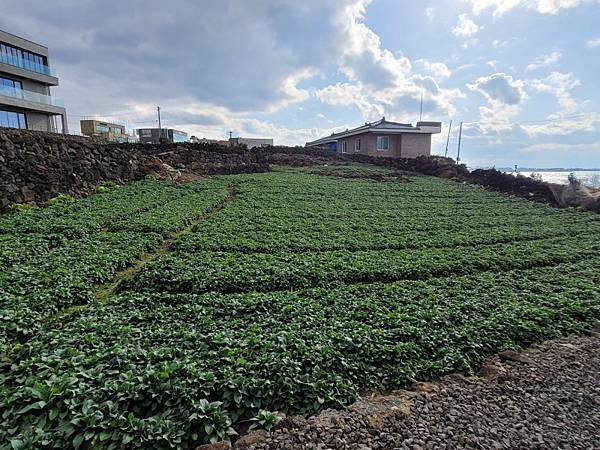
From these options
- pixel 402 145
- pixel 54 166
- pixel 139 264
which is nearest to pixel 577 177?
pixel 402 145

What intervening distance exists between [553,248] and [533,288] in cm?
398

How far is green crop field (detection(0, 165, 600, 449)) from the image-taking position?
11.4ft

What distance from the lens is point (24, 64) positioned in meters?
31.9

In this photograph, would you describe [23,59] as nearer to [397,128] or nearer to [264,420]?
[397,128]

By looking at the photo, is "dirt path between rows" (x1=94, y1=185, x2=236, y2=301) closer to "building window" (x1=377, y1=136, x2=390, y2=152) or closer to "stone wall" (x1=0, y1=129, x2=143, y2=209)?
"stone wall" (x1=0, y1=129, x2=143, y2=209)

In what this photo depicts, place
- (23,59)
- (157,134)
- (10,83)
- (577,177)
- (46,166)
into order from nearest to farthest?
1. (46,166)
2. (577,177)
3. (10,83)
4. (23,59)
5. (157,134)

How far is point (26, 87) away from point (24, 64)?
208 centimetres

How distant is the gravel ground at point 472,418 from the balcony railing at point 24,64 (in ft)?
131

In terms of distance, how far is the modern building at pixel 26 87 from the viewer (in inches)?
1136

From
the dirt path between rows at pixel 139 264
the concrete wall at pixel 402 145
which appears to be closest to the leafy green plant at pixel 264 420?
the dirt path between rows at pixel 139 264

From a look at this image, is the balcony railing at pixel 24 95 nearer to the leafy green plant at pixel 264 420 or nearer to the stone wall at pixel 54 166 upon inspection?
the stone wall at pixel 54 166

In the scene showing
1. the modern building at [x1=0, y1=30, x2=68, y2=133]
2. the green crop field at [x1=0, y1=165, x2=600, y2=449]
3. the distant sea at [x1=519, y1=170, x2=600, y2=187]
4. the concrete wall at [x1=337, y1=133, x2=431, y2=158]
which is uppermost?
the modern building at [x1=0, y1=30, x2=68, y2=133]

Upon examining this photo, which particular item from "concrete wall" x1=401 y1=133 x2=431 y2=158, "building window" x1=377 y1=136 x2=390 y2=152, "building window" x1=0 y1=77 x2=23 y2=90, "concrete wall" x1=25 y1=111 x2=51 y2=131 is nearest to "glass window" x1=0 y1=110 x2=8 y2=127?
"concrete wall" x1=25 y1=111 x2=51 y2=131

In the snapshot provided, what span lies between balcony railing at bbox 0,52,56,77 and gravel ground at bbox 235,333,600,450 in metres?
39.8
